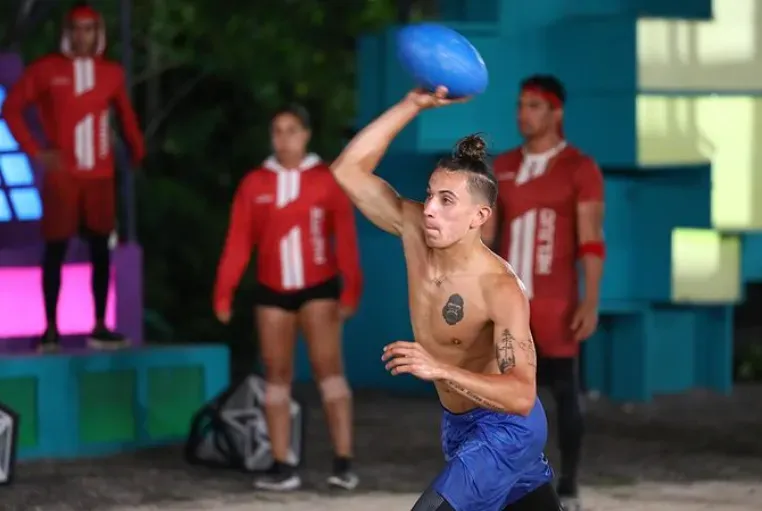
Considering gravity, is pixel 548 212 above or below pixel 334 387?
above

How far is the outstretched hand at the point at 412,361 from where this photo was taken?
16.9ft

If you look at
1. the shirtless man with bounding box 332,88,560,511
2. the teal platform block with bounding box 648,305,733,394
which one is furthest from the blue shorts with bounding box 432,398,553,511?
the teal platform block with bounding box 648,305,733,394

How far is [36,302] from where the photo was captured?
11.6 meters

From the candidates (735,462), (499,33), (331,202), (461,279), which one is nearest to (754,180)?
(499,33)

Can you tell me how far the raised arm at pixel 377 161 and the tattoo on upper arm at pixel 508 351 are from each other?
2.00ft

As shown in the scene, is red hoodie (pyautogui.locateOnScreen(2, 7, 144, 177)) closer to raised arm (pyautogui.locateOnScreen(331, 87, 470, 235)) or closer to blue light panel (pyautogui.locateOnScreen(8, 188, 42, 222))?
Answer: blue light panel (pyautogui.locateOnScreen(8, 188, 42, 222))

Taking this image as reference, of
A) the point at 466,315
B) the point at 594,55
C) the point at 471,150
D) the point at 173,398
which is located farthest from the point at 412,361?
the point at 594,55

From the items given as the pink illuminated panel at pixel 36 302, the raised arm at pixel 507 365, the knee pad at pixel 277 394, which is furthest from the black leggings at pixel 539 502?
the pink illuminated panel at pixel 36 302

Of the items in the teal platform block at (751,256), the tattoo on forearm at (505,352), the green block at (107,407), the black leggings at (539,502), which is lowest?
the green block at (107,407)

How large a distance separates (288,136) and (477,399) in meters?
4.24

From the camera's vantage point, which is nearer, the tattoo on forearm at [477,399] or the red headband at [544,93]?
the tattoo on forearm at [477,399]

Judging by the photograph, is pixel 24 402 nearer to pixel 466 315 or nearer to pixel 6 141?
pixel 6 141

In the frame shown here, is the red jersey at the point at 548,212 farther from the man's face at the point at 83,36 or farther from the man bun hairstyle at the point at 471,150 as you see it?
the man's face at the point at 83,36

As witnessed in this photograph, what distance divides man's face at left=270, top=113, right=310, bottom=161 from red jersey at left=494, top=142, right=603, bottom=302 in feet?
4.01
